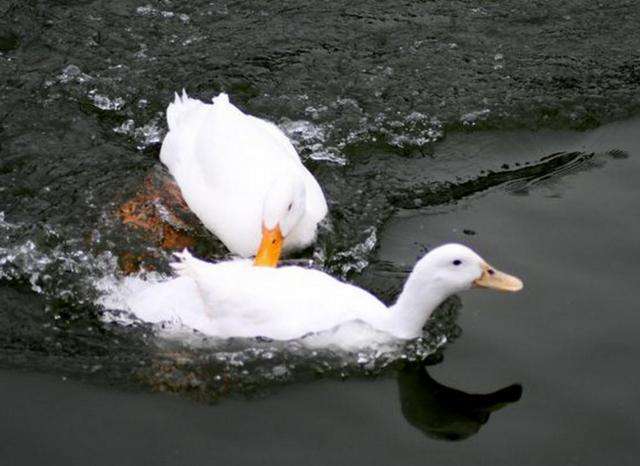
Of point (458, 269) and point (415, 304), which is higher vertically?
point (458, 269)

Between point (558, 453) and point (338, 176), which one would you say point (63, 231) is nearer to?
point (338, 176)

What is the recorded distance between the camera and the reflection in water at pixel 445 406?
5.09 metres

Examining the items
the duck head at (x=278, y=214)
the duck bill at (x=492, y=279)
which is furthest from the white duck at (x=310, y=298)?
the duck head at (x=278, y=214)

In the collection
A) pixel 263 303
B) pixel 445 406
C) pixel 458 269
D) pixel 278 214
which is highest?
pixel 458 269

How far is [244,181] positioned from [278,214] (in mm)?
451

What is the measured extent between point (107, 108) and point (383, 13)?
7.97ft

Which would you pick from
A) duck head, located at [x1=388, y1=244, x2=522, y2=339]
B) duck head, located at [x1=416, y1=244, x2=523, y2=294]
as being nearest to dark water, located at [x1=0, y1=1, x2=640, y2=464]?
duck head, located at [x1=388, y1=244, x2=522, y2=339]

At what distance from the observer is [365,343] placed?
5484 millimetres

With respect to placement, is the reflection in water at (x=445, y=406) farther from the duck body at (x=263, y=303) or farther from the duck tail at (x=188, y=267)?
the duck tail at (x=188, y=267)

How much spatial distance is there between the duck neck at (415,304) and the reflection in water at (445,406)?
9.4 inches

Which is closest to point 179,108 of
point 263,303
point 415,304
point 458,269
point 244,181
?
point 244,181

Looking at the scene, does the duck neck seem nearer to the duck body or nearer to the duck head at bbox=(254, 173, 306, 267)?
the duck body

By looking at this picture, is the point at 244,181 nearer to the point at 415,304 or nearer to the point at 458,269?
the point at 415,304

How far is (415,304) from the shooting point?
5.42 metres
